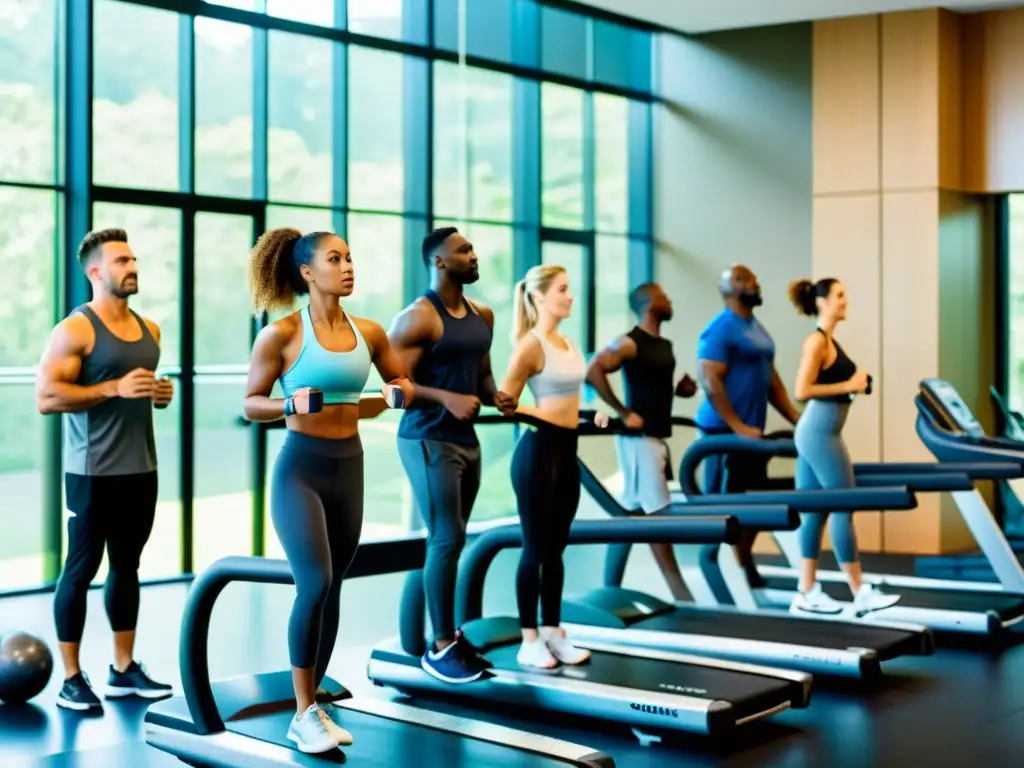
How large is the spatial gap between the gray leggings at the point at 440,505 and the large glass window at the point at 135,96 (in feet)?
12.3

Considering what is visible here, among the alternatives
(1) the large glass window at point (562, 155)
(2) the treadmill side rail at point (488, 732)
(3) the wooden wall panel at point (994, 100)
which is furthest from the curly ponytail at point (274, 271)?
(3) the wooden wall panel at point (994, 100)

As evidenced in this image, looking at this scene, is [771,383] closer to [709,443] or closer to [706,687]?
[709,443]

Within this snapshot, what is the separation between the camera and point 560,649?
5.33 meters

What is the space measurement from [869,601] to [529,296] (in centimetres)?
Result: 251

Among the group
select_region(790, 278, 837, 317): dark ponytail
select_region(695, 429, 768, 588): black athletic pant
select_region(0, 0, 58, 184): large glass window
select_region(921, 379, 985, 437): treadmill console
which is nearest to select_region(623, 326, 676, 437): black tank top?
select_region(695, 429, 768, 588): black athletic pant

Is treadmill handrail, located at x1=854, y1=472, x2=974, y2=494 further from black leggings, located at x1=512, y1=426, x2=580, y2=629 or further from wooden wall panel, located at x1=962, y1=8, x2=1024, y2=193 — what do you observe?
wooden wall panel, located at x1=962, y1=8, x2=1024, y2=193

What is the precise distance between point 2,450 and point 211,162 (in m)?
2.07

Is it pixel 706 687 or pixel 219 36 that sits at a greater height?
pixel 219 36

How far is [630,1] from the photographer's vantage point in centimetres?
939

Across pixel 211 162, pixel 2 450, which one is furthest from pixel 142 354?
pixel 211 162

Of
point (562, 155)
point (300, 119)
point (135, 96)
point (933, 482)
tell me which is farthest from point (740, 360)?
point (562, 155)

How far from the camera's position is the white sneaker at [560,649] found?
5.31m

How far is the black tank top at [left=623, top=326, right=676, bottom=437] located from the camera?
6.21 m

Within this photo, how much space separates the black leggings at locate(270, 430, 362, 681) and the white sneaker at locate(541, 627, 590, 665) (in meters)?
1.38
